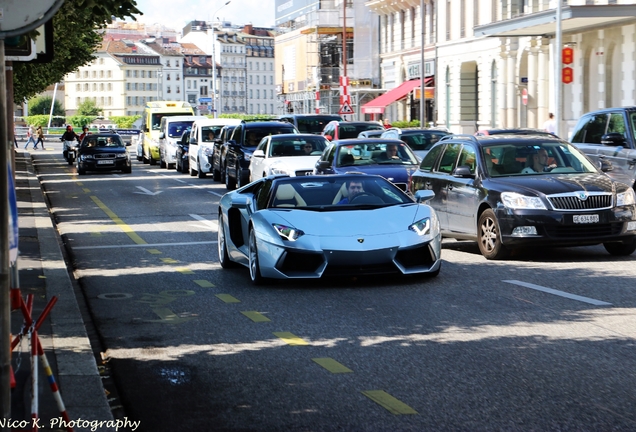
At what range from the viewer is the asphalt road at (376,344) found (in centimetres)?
647

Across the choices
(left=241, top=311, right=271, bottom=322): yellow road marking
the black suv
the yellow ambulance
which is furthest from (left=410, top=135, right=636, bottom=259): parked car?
the yellow ambulance

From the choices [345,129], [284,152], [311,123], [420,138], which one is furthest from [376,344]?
[311,123]

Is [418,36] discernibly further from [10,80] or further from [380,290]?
[380,290]

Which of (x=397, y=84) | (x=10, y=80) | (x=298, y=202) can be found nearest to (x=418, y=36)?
(x=397, y=84)

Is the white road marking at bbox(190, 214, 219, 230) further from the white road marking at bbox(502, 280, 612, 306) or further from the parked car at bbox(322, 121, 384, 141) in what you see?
the parked car at bbox(322, 121, 384, 141)

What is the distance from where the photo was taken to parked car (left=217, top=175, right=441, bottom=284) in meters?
11.8

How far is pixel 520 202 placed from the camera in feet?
46.0

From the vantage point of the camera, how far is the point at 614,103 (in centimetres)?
4319

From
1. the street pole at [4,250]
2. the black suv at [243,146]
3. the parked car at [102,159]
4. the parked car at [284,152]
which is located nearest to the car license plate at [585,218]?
the street pole at [4,250]

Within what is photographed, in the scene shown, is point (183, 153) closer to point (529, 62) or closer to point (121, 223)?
point (529, 62)

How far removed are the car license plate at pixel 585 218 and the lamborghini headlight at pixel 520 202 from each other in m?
0.37

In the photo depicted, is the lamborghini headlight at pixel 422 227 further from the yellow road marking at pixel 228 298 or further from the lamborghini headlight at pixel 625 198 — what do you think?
the lamborghini headlight at pixel 625 198

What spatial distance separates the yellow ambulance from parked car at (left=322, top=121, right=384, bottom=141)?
15.9 m

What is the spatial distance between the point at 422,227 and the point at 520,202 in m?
2.22
